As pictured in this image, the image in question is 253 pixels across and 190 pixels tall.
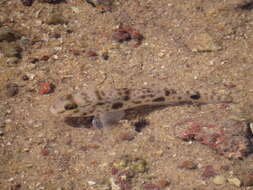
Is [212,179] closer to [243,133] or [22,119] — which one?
[243,133]

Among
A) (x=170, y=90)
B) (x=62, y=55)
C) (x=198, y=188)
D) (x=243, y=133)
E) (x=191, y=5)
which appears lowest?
(x=198, y=188)

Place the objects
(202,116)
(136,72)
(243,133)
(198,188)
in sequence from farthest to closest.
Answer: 1. (136,72)
2. (202,116)
3. (243,133)
4. (198,188)

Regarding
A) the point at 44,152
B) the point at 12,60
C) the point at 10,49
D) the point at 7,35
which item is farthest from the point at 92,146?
the point at 7,35

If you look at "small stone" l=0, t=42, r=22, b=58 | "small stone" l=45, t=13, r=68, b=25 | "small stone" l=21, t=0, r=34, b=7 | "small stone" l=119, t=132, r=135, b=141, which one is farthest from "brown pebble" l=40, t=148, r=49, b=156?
"small stone" l=21, t=0, r=34, b=7

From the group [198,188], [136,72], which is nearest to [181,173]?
[198,188]

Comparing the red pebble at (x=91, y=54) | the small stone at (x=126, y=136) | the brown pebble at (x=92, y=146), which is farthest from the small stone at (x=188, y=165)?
the red pebble at (x=91, y=54)

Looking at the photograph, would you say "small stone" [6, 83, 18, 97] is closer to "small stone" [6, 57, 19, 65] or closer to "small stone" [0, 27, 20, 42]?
"small stone" [6, 57, 19, 65]

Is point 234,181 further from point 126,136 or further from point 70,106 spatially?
point 70,106

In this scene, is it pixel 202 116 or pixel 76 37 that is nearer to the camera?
pixel 202 116

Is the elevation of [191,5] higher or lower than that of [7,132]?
higher
